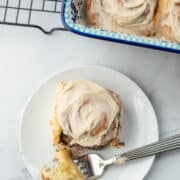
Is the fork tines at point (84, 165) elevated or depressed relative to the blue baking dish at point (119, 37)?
depressed

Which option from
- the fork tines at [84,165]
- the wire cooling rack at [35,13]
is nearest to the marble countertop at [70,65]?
the wire cooling rack at [35,13]

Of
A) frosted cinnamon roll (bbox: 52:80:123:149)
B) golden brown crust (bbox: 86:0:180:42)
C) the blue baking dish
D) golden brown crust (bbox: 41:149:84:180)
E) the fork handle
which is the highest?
golden brown crust (bbox: 86:0:180:42)

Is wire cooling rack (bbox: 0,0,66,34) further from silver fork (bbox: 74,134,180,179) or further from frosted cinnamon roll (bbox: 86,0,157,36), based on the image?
silver fork (bbox: 74,134,180,179)

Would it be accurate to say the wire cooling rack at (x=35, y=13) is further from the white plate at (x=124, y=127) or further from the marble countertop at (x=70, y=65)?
the white plate at (x=124, y=127)

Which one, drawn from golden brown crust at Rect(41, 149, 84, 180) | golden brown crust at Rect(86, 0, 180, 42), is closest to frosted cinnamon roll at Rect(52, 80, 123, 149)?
golden brown crust at Rect(41, 149, 84, 180)

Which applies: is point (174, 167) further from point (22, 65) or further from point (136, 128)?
point (22, 65)

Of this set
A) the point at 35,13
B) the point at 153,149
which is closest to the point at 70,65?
the point at 35,13
